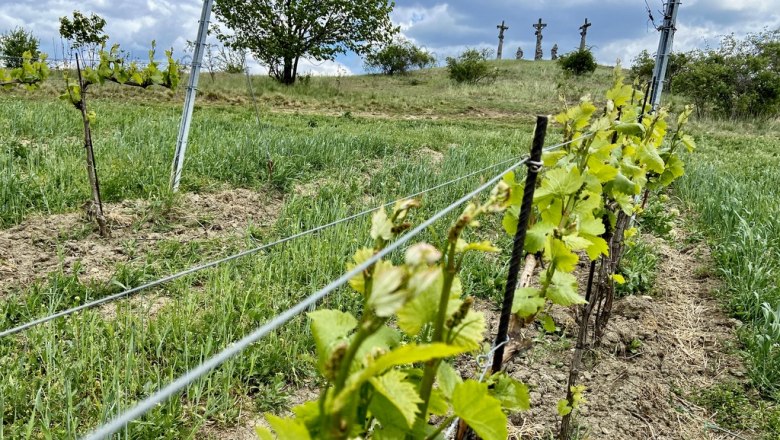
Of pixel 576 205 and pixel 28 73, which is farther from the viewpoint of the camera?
pixel 28 73

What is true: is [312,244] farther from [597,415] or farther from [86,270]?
[597,415]

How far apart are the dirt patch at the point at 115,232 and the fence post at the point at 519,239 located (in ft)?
8.09

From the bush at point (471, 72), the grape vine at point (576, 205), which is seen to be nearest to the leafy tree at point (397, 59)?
the bush at point (471, 72)

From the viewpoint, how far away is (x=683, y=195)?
5277mm

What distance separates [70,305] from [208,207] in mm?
1567

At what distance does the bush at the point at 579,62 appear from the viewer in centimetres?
2630

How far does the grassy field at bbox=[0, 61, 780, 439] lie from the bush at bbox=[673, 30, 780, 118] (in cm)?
974

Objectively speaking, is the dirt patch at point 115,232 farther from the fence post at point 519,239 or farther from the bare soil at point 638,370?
the fence post at point 519,239

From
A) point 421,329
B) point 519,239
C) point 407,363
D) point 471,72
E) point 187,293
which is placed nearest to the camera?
point 407,363

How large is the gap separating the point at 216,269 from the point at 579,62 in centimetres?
2795

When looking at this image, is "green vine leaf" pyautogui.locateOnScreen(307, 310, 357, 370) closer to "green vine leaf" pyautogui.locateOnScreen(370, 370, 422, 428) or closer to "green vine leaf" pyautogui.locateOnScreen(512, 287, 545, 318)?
"green vine leaf" pyautogui.locateOnScreen(370, 370, 422, 428)

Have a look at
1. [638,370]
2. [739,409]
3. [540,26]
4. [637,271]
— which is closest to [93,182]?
[638,370]

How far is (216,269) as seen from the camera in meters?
2.63

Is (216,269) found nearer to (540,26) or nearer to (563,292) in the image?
(563,292)
